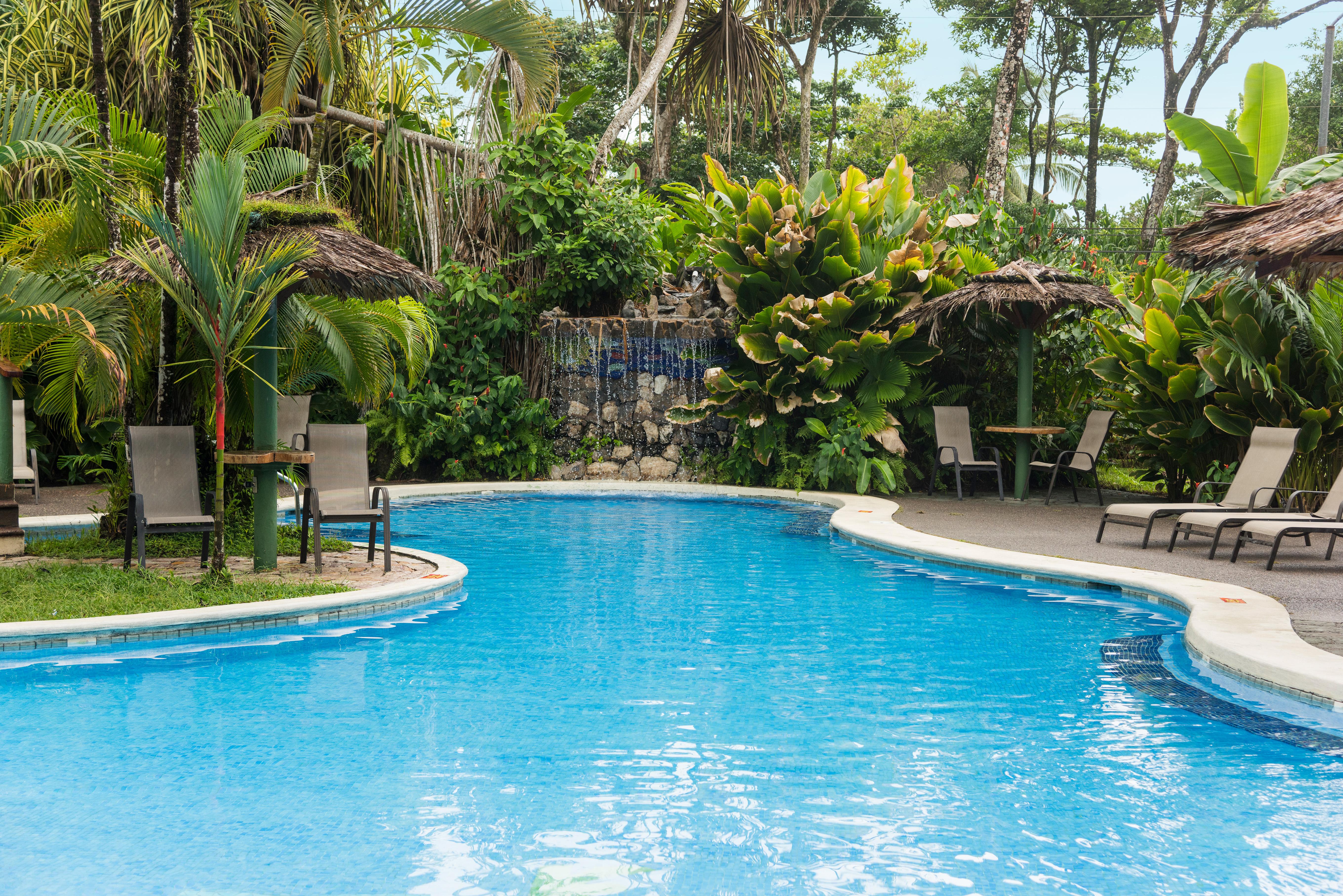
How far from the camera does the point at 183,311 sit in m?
6.76

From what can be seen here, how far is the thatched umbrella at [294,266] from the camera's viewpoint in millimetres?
7137

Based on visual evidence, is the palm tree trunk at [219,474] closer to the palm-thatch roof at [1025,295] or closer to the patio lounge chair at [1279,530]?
the patio lounge chair at [1279,530]

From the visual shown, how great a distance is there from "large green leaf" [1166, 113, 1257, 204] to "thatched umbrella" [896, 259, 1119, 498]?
169 centimetres

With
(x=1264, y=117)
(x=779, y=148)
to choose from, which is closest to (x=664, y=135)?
(x=779, y=148)

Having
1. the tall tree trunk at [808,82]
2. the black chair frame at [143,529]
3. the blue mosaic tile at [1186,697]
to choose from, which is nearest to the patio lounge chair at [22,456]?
the black chair frame at [143,529]

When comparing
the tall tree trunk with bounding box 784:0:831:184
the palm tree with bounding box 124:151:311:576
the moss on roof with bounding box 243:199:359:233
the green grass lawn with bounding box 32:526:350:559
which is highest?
the tall tree trunk with bounding box 784:0:831:184

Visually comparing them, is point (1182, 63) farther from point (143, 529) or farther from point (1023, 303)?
point (143, 529)

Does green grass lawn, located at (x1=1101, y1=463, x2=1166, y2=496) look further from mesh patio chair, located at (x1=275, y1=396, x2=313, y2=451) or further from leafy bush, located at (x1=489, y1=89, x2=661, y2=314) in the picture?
mesh patio chair, located at (x1=275, y1=396, x2=313, y2=451)

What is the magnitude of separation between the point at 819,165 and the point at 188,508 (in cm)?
2897

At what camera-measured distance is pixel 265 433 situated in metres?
7.70

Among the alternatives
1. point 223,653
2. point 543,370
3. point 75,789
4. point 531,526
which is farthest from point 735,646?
point 543,370

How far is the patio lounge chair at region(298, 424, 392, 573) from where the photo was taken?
8.12 meters

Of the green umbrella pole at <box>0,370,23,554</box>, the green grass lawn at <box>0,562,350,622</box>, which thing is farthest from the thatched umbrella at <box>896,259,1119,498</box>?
the green umbrella pole at <box>0,370,23,554</box>

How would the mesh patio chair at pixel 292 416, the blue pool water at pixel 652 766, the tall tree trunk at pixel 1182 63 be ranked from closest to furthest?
the blue pool water at pixel 652 766, the mesh patio chair at pixel 292 416, the tall tree trunk at pixel 1182 63
